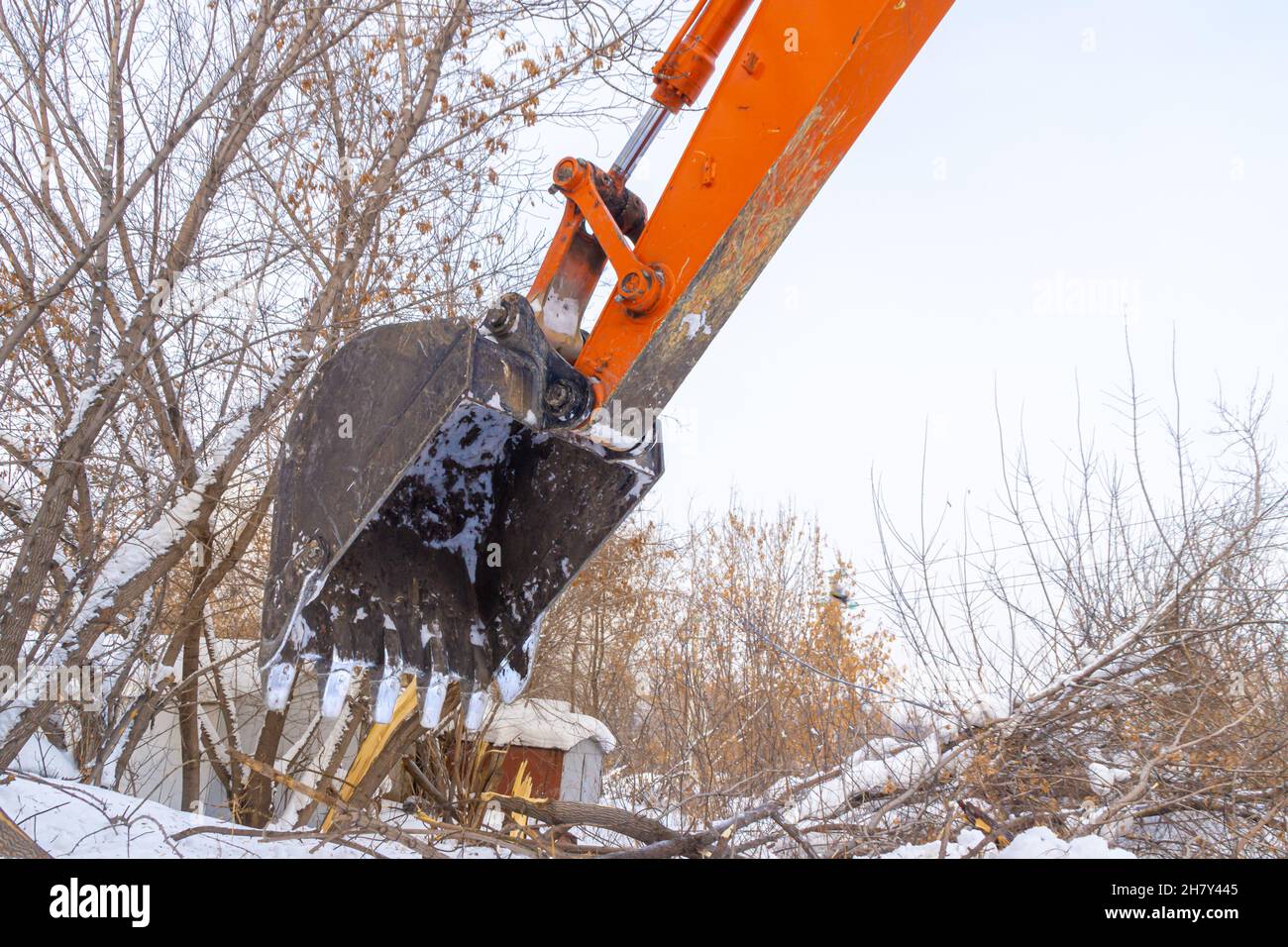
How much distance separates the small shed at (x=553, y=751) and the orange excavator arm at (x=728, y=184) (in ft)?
27.3

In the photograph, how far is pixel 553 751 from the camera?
1030cm

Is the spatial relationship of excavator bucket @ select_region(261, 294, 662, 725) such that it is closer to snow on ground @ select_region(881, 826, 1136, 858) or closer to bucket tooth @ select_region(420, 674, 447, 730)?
bucket tooth @ select_region(420, 674, 447, 730)

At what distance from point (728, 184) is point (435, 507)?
4.12ft

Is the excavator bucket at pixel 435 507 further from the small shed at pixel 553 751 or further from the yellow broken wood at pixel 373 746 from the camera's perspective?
the small shed at pixel 553 751

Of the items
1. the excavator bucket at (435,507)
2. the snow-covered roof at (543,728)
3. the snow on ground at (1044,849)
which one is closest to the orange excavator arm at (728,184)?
the excavator bucket at (435,507)

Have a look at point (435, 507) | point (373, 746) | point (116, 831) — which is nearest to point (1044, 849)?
point (435, 507)

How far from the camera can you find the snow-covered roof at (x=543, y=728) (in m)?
10.2

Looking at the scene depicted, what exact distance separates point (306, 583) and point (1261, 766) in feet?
13.6

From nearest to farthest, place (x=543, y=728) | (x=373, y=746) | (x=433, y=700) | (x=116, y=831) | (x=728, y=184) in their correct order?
(x=433, y=700)
(x=728, y=184)
(x=116, y=831)
(x=373, y=746)
(x=543, y=728)

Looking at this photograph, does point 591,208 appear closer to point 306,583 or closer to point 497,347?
point 497,347

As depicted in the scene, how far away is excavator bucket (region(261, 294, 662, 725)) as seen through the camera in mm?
2209

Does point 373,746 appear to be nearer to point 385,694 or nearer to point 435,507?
point 435,507

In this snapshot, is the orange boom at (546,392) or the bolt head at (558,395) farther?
the bolt head at (558,395)
